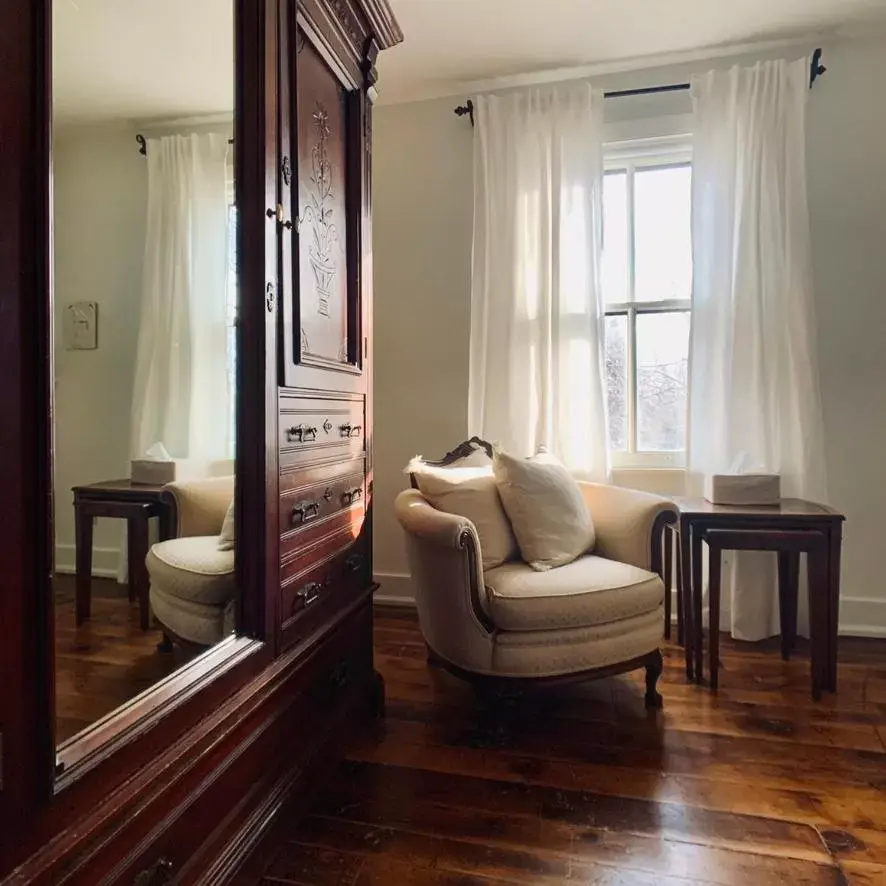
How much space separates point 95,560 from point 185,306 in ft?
1.67

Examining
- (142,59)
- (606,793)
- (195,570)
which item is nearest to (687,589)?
(606,793)

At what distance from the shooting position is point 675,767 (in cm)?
176

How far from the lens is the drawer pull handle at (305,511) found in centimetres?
152

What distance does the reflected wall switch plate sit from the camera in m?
0.88

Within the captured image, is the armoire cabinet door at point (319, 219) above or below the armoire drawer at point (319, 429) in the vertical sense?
above

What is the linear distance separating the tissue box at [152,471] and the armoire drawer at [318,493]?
33 cm

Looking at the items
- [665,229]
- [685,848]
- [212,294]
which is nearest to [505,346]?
[665,229]

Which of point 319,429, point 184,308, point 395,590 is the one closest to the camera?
point 184,308

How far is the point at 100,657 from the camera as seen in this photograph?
0.97 metres

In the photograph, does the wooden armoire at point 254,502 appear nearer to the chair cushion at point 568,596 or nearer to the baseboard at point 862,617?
the chair cushion at point 568,596

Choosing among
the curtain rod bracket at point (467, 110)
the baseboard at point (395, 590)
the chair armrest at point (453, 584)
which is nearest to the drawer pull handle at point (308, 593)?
the chair armrest at point (453, 584)

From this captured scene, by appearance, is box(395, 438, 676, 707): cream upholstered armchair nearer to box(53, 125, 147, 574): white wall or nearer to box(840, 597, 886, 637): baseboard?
box(53, 125, 147, 574): white wall

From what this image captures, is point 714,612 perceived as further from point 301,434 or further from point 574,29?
point 574,29

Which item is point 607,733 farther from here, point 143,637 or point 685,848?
point 143,637
